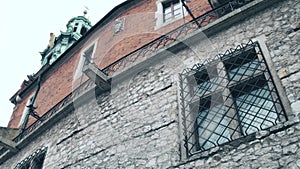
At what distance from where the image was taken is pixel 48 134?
820 centimetres

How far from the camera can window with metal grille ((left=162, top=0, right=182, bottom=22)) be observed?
28.5 feet

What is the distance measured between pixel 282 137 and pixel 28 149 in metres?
6.97

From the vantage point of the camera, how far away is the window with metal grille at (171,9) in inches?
342

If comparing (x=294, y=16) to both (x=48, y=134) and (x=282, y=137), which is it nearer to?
(x=282, y=137)

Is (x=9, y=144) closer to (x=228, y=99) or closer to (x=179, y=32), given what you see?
(x=179, y=32)

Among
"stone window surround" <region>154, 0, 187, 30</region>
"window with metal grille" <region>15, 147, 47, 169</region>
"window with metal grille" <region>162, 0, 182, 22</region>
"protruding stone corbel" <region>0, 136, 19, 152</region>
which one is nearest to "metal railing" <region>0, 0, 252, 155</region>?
"stone window surround" <region>154, 0, 187, 30</region>

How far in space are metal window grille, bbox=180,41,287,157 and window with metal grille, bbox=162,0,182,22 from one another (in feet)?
10.5

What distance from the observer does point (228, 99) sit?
16.3ft

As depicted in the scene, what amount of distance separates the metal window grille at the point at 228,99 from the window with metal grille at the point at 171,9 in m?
3.20

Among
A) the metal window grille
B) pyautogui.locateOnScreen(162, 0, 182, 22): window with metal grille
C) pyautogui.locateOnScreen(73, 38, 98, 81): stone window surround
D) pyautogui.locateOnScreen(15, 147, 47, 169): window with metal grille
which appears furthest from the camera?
pyautogui.locateOnScreen(73, 38, 98, 81): stone window surround

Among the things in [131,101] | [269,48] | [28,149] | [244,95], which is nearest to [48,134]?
[28,149]

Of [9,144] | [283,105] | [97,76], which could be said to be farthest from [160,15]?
[9,144]

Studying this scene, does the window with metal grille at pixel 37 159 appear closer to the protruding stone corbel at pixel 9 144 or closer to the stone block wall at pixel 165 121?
the stone block wall at pixel 165 121

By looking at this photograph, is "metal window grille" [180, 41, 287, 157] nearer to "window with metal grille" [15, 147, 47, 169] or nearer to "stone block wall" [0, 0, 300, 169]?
"stone block wall" [0, 0, 300, 169]
